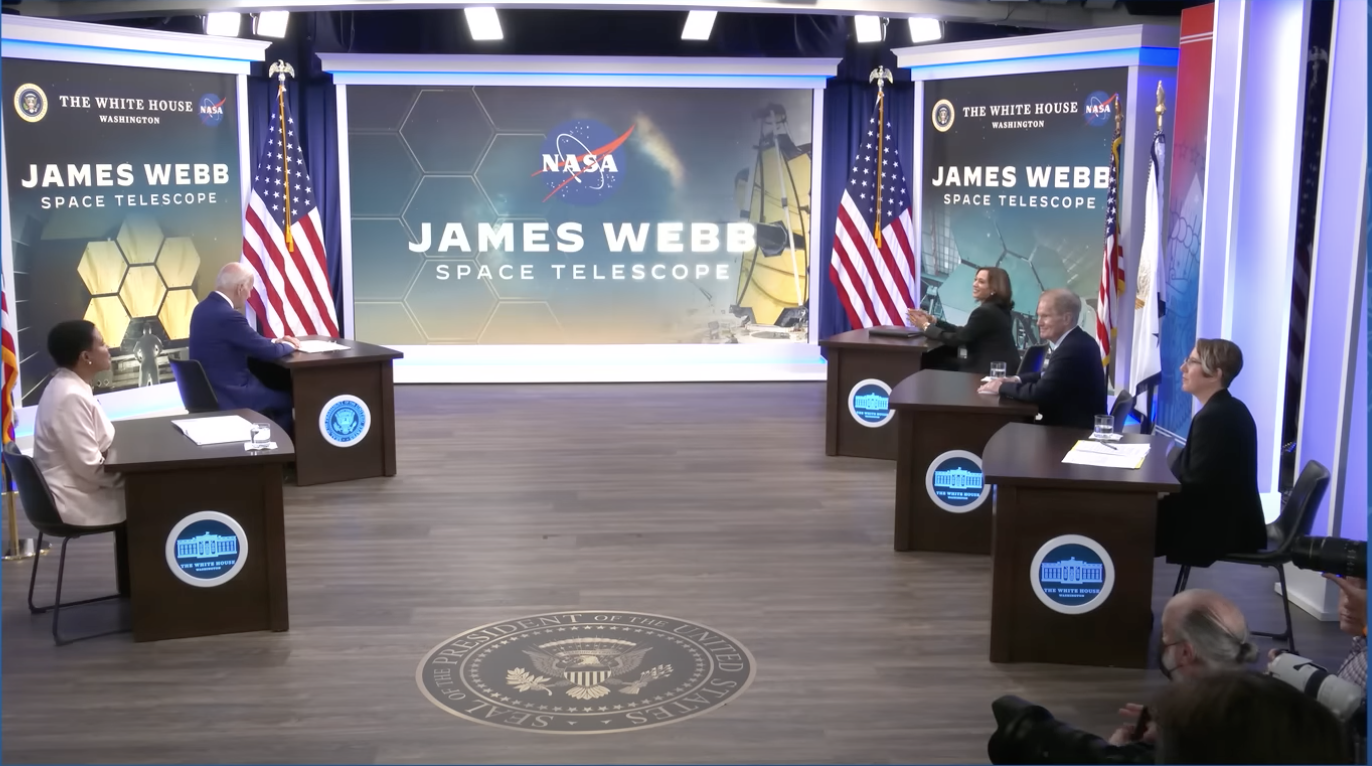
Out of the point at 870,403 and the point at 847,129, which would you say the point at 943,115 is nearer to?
the point at 847,129

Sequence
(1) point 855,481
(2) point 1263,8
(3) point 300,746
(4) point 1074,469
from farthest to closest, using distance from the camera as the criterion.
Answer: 1. (1) point 855,481
2. (2) point 1263,8
3. (4) point 1074,469
4. (3) point 300,746

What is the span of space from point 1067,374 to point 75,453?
387cm

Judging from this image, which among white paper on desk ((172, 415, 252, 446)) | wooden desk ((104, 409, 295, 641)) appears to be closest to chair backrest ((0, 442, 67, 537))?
wooden desk ((104, 409, 295, 641))

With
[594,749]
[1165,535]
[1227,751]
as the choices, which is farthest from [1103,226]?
[1227,751]

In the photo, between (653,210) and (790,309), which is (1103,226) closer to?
(790,309)

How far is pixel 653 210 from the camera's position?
1038 centimetres

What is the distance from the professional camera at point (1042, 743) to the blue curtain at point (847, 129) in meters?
7.47

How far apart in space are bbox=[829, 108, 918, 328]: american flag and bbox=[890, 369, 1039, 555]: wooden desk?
152 inches

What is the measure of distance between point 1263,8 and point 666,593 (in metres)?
3.74

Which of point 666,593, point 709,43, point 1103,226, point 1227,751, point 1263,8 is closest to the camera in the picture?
point 1227,751

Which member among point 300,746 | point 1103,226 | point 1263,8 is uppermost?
point 1263,8

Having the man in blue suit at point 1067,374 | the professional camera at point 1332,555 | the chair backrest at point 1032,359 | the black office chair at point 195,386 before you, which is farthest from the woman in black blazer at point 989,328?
the black office chair at point 195,386

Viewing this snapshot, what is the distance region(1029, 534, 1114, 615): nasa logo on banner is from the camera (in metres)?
4.48

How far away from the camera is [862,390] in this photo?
7590mm
